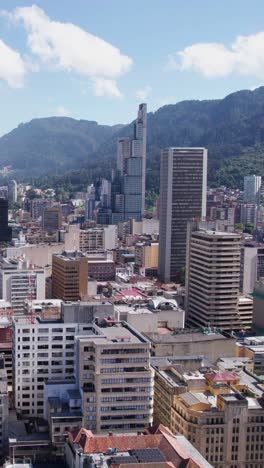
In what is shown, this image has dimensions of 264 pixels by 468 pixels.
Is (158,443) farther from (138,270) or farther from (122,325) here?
(138,270)

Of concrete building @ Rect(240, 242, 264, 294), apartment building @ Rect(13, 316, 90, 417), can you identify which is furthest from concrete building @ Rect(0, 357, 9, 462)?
concrete building @ Rect(240, 242, 264, 294)

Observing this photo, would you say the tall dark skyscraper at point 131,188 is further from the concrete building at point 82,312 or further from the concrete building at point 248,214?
the concrete building at point 82,312

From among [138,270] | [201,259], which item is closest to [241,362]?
[201,259]

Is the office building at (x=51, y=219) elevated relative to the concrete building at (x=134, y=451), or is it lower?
elevated

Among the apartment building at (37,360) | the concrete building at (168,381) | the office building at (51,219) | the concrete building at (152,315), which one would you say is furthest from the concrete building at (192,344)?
the office building at (51,219)

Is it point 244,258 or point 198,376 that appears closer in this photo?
point 198,376

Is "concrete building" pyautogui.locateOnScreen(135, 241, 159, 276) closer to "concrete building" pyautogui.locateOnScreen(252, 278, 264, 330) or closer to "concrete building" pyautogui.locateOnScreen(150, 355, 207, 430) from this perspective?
"concrete building" pyautogui.locateOnScreen(252, 278, 264, 330)
